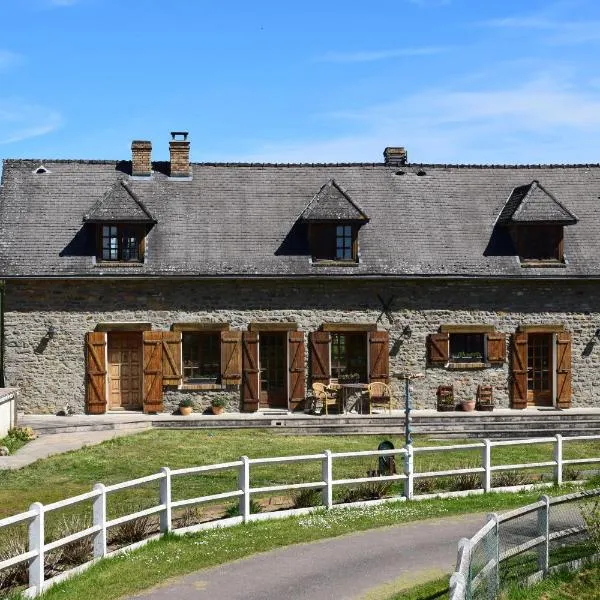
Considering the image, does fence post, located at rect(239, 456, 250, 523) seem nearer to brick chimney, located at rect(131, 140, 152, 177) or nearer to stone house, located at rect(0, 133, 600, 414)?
stone house, located at rect(0, 133, 600, 414)

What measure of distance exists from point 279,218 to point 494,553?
17.7 metres

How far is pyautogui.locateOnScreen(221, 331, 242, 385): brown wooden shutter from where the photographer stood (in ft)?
80.9

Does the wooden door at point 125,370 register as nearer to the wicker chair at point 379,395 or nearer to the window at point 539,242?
the wicker chair at point 379,395

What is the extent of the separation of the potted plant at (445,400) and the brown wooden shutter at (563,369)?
2.93 metres

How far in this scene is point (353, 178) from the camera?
2795 centimetres

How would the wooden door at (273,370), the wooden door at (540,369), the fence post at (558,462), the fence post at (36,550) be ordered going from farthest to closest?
the wooden door at (540,369) < the wooden door at (273,370) < the fence post at (558,462) < the fence post at (36,550)

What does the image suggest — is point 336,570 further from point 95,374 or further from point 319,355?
point 95,374

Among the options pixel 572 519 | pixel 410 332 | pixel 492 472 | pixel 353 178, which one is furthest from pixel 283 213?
pixel 572 519

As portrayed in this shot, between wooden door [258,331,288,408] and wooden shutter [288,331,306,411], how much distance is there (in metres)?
0.46

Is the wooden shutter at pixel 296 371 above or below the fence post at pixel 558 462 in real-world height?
above

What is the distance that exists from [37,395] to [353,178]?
34.9 ft

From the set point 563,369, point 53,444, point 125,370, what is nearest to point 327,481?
point 53,444

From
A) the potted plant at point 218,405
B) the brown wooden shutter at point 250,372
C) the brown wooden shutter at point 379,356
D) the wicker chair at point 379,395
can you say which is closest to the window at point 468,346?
the brown wooden shutter at point 379,356

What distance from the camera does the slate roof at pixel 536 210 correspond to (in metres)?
25.8
